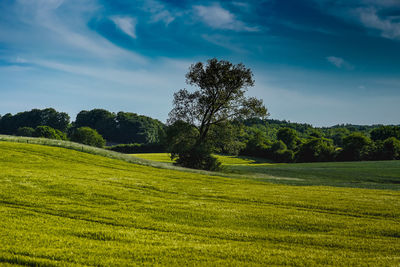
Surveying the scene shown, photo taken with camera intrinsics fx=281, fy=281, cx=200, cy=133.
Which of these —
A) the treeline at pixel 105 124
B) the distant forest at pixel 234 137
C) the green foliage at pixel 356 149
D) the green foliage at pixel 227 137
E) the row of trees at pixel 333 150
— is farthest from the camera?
the treeline at pixel 105 124

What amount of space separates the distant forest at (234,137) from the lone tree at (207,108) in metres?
1.56

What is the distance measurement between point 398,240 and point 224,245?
22.4 ft

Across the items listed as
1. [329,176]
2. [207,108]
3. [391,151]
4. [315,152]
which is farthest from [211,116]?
[391,151]

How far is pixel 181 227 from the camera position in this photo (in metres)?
10.8

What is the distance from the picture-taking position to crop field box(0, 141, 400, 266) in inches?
305

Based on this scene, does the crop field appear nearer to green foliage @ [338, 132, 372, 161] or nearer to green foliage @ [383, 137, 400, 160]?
green foliage @ [338, 132, 372, 161]

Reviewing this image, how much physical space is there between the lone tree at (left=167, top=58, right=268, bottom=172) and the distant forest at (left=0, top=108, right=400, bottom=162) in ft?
5.11

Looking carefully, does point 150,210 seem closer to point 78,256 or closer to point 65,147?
point 78,256

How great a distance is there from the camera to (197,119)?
47.3 meters

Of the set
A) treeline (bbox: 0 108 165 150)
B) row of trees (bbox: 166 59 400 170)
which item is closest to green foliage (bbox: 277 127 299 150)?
treeline (bbox: 0 108 165 150)

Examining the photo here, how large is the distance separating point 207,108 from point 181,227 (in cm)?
3681

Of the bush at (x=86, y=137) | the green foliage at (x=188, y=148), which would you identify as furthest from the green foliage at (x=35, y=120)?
the green foliage at (x=188, y=148)

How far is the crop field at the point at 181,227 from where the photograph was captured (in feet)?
25.4

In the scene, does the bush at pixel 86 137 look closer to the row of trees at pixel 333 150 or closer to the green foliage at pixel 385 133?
the row of trees at pixel 333 150
